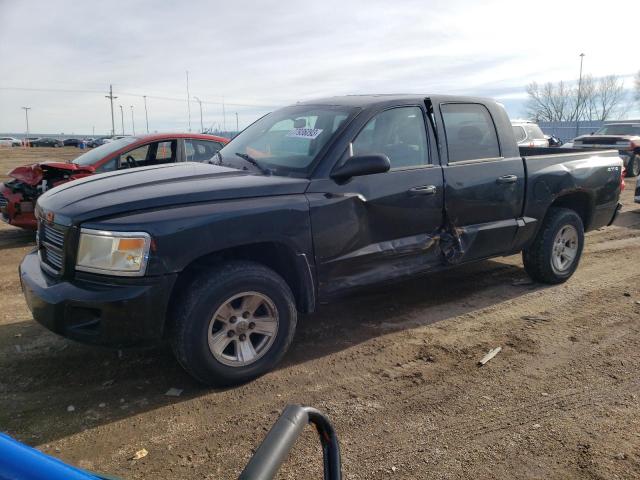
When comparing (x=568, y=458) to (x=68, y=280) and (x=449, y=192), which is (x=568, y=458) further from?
(x=68, y=280)

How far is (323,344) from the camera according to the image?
4.21 meters

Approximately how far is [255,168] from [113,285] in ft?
5.01

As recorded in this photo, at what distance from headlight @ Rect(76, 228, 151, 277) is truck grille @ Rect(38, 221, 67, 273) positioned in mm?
265

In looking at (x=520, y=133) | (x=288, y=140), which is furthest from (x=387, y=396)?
(x=520, y=133)

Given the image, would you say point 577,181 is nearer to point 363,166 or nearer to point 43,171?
point 363,166

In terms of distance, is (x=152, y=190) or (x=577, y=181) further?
(x=577, y=181)

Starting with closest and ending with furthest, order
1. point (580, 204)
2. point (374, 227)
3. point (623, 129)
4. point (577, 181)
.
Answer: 1. point (374, 227)
2. point (577, 181)
3. point (580, 204)
4. point (623, 129)

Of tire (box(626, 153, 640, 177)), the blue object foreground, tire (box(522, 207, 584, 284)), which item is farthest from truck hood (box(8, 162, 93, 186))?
tire (box(626, 153, 640, 177))

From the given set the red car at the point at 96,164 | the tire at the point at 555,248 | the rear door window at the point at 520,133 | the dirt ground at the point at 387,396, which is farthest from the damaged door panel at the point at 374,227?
the rear door window at the point at 520,133

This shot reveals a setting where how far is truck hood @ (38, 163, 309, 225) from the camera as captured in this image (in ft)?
10.5

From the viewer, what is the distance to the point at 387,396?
343 cm

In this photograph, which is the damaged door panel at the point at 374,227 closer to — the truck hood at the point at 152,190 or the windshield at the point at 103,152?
the truck hood at the point at 152,190

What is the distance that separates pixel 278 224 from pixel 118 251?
1.03 m

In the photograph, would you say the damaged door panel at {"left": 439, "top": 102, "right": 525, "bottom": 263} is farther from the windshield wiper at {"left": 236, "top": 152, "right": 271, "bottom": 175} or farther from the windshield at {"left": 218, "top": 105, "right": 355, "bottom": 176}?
the windshield wiper at {"left": 236, "top": 152, "right": 271, "bottom": 175}
